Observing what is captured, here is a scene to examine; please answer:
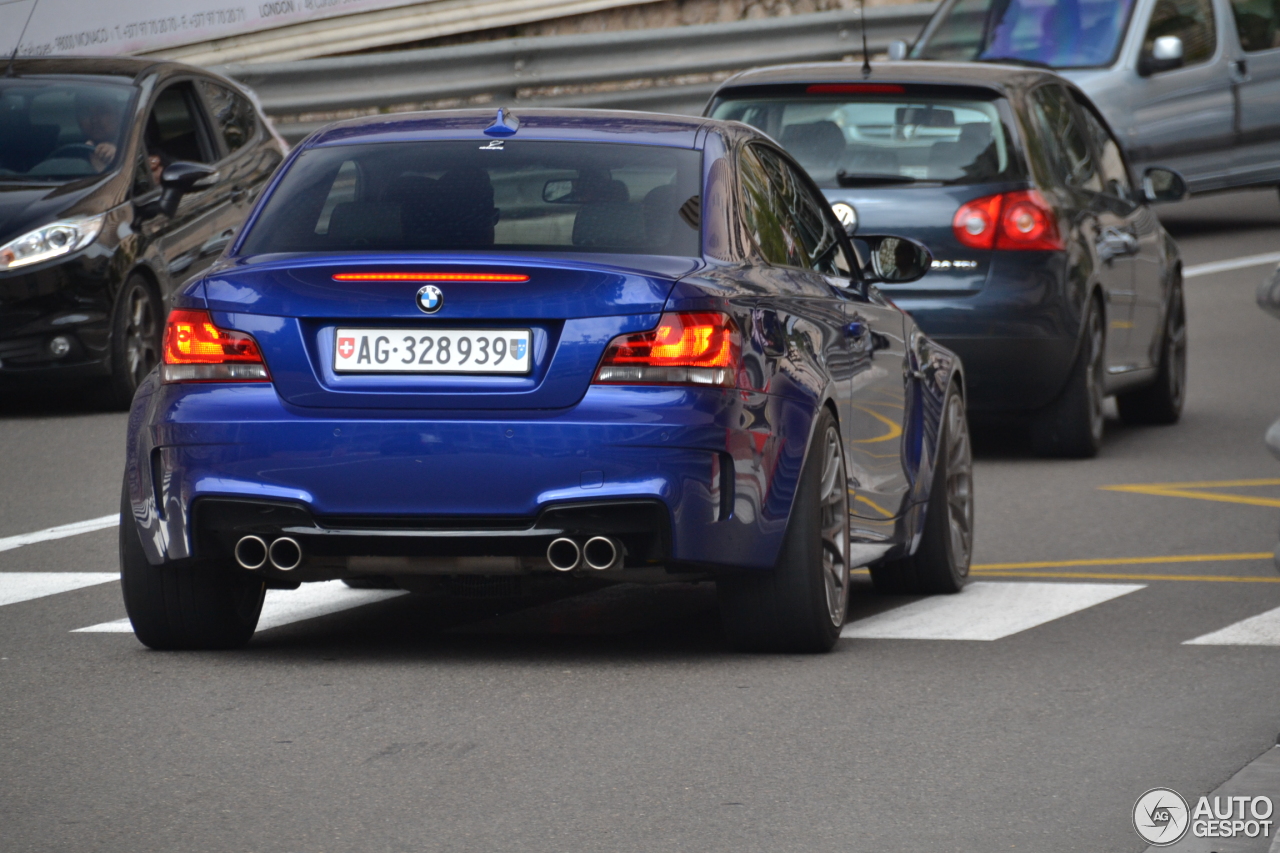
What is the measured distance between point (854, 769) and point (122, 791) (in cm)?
156

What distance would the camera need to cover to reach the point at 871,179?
11.3m

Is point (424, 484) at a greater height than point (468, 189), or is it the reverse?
point (468, 189)

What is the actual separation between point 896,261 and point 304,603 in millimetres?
2182

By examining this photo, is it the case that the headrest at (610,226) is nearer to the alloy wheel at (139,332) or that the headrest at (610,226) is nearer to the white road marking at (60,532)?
the white road marking at (60,532)

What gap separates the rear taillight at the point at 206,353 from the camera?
647 centimetres

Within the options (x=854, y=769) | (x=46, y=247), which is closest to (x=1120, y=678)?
(x=854, y=769)

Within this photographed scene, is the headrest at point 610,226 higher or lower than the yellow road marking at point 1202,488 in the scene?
higher

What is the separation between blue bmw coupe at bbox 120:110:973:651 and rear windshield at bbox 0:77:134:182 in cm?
647

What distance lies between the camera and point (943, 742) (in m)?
5.80

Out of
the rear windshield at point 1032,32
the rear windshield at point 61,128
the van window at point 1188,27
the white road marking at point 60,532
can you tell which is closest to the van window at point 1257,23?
the van window at point 1188,27

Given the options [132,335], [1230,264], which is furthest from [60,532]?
[1230,264]

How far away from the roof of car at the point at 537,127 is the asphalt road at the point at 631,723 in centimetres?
142

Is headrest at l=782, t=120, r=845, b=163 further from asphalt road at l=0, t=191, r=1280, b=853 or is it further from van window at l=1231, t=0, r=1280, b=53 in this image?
van window at l=1231, t=0, r=1280, b=53

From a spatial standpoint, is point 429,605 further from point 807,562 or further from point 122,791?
point 122,791
